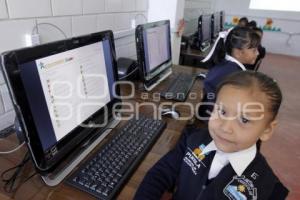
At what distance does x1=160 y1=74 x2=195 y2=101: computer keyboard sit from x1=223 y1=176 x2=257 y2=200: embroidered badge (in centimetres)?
69

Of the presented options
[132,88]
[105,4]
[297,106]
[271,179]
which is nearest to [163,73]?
[132,88]

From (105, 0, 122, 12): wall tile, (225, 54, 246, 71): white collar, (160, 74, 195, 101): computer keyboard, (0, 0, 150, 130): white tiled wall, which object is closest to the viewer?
(0, 0, 150, 130): white tiled wall

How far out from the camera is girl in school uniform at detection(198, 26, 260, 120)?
152cm

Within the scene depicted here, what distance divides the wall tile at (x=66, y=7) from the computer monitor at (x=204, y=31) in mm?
1890

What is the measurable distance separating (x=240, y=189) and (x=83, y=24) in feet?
3.64

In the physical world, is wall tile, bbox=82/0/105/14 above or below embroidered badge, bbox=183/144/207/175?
→ above

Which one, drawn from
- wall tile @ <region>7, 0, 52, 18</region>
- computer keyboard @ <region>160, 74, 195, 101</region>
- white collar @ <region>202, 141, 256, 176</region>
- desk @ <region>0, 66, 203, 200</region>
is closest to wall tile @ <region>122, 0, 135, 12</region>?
computer keyboard @ <region>160, 74, 195, 101</region>

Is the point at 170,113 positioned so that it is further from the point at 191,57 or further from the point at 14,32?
the point at 191,57

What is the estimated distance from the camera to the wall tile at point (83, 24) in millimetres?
1244

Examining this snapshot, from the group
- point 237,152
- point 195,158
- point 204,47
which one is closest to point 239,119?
point 237,152

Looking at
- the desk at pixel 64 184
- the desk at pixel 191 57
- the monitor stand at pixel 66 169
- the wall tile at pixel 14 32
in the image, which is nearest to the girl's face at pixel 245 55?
the desk at pixel 64 184

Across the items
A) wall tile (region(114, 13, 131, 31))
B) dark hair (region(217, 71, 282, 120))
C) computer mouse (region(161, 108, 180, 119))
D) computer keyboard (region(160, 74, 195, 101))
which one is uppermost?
wall tile (region(114, 13, 131, 31))

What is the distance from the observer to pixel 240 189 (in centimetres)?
70

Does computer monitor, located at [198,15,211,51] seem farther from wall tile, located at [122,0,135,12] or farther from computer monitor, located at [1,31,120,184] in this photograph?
computer monitor, located at [1,31,120,184]
